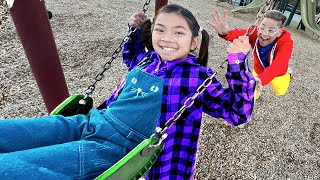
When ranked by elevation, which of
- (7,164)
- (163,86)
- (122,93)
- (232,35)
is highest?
(232,35)

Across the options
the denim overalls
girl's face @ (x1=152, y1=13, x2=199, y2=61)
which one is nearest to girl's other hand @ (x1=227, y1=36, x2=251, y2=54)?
girl's face @ (x1=152, y1=13, x2=199, y2=61)

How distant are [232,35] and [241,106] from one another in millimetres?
1195

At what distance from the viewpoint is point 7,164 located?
91cm

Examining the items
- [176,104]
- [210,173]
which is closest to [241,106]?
[176,104]

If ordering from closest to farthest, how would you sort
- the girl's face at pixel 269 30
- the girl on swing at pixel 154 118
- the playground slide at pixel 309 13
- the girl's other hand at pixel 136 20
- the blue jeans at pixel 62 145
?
the blue jeans at pixel 62 145, the girl on swing at pixel 154 118, the girl's other hand at pixel 136 20, the girl's face at pixel 269 30, the playground slide at pixel 309 13

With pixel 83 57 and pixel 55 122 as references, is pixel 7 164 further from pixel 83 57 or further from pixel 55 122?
pixel 83 57

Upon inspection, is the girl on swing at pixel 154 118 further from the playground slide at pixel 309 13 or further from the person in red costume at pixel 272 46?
the playground slide at pixel 309 13

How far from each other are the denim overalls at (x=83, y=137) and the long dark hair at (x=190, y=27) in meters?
0.29

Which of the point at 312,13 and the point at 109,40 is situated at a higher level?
the point at 312,13

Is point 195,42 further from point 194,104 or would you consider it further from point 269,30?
point 269,30

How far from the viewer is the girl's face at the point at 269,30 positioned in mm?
2217

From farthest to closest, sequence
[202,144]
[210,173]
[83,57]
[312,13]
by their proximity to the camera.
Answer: [312,13], [83,57], [202,144], [210,173]

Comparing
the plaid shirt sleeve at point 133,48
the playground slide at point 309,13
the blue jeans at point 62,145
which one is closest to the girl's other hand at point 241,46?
the blue jeans at point 62,145

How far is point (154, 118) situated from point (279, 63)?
1330mm
